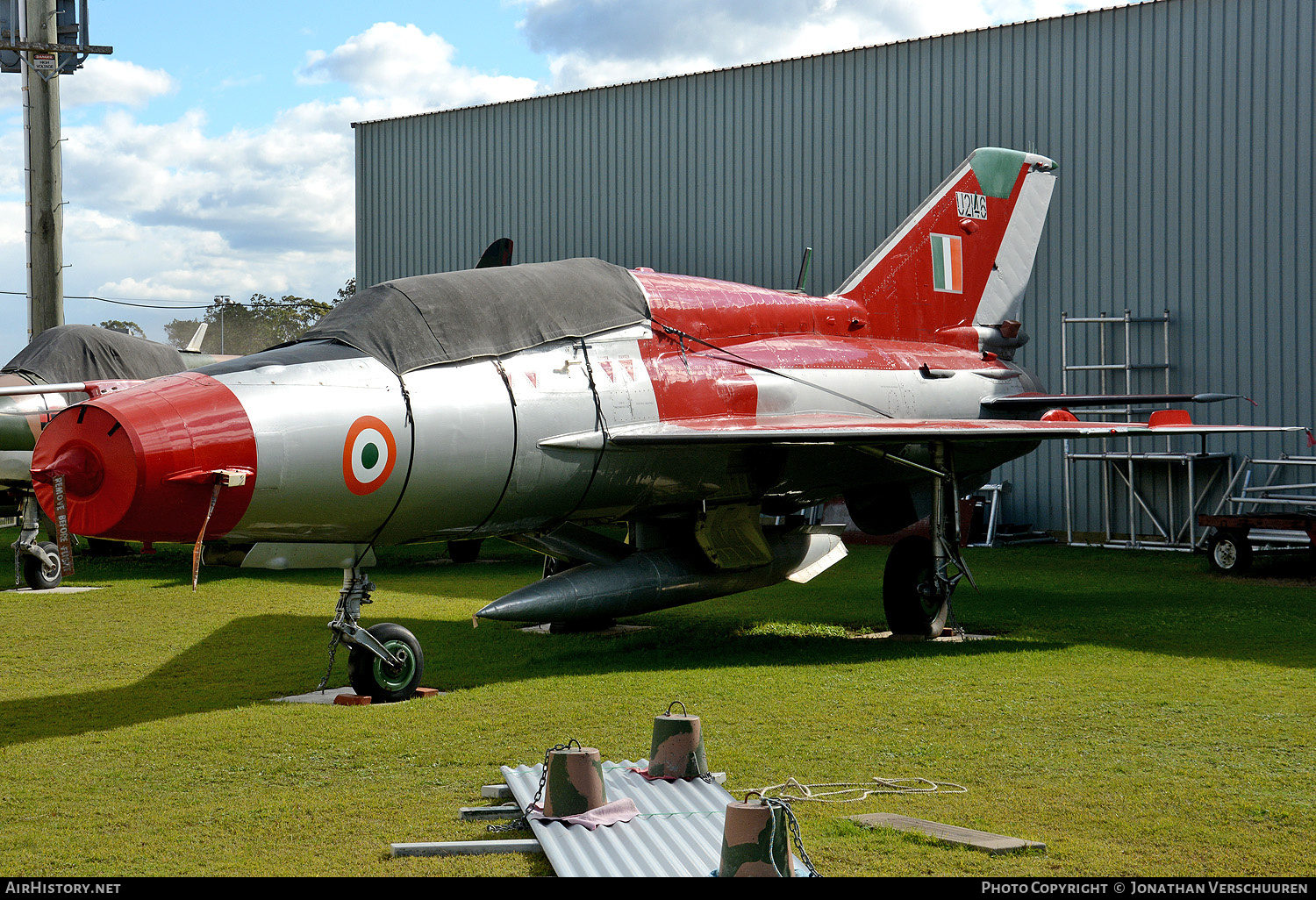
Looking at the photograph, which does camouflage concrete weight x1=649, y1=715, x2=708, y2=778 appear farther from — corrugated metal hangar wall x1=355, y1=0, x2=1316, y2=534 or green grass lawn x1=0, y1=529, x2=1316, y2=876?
corrugated metal hangar wall x1=355, y1=0, x2=1316, y2=534

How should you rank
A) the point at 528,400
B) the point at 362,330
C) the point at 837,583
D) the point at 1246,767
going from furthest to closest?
the point at 837,583
the point at 528,400
the point at 362,330
the point at 1246,767

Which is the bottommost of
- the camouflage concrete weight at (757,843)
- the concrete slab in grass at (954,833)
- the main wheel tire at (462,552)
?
the main wheel tire at (462,552)

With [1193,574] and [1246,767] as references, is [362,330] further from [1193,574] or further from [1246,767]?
[1193,574]

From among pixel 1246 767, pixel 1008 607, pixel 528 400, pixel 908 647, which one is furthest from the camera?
pixel 1008 607

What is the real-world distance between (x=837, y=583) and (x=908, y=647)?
4.74m

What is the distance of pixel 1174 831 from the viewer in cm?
484

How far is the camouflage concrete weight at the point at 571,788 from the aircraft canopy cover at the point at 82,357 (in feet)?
40.3

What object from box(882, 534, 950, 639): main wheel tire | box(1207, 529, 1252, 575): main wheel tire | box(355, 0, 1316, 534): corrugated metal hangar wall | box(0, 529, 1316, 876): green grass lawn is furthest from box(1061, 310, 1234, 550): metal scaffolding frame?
box(882, 534, 950, 639): main wheel tire

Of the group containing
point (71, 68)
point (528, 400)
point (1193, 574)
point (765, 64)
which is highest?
point (765, 64)

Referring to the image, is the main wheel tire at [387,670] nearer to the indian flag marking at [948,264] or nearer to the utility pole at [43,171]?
the indian flag marking at [948,264]

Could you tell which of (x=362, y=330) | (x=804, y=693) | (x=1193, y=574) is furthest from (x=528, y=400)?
(x=1193, y=574)

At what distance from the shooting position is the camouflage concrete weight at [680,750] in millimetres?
5508

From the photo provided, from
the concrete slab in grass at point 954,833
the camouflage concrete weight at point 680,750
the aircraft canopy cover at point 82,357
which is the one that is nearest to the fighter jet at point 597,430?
the camouflage concrete weight at point 680,750

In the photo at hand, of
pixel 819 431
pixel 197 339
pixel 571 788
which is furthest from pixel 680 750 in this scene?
pixel 197 339
